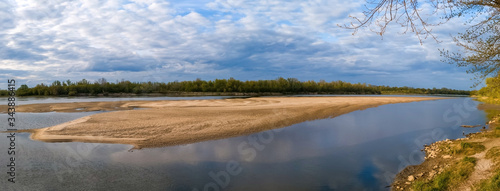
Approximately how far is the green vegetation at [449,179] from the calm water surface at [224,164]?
86 centimetres

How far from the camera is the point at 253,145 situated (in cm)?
1081

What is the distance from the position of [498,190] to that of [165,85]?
77472 millimetres

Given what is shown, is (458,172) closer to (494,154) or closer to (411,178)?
(411,178)

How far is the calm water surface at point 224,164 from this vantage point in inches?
270

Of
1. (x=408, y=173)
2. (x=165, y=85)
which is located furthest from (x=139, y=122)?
(x=165, y=85)

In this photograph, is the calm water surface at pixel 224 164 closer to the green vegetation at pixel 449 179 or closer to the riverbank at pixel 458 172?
the riverbank at pixel 458 172

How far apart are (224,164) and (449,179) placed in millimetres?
5544

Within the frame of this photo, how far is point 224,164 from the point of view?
8453mm

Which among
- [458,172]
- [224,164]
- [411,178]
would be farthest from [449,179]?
[224,164]

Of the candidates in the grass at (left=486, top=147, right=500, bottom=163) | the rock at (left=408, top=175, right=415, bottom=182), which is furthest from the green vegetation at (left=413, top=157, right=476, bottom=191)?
the grass at (left=486, top=147, right=500, bottom=163)

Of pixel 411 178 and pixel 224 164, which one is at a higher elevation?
pixel 411 178

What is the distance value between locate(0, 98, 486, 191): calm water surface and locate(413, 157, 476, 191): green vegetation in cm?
86

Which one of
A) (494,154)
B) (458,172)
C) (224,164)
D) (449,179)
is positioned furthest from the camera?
(224,164)

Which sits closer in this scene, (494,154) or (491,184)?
(491,184)
